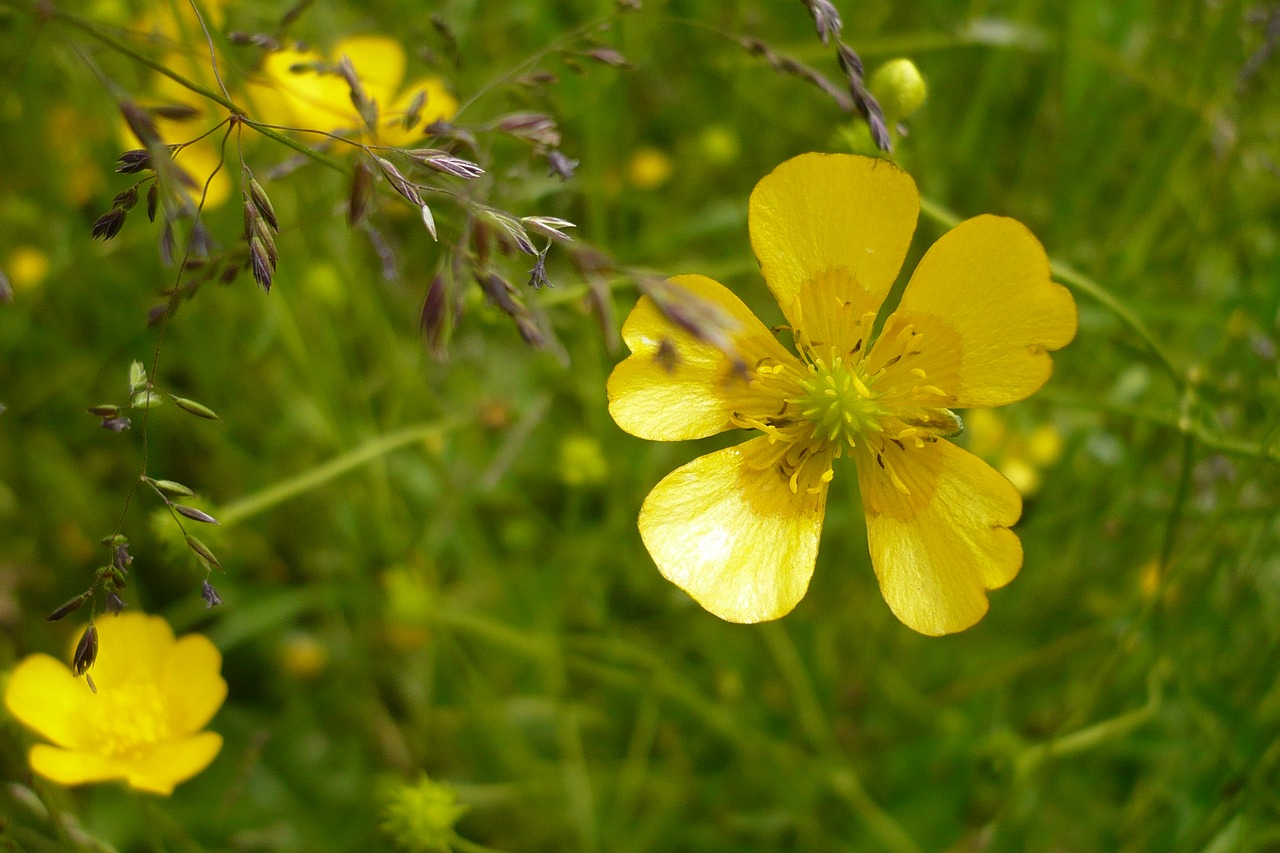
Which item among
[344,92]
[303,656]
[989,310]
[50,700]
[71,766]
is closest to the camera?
[989,310]

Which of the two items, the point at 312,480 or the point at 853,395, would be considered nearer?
the point at 853,395

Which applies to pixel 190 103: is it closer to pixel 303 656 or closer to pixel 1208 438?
pixel 303 656

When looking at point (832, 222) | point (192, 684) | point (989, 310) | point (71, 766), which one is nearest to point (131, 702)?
point (192, 684)

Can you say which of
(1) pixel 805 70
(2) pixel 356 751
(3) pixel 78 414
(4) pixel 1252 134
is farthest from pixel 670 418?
(3) pixel 78 414

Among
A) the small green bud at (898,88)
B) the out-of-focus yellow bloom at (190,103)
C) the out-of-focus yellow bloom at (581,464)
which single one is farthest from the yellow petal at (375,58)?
the small green bud at (898,88)

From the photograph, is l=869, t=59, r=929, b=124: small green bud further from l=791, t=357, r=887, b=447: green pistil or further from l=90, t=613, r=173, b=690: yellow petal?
l=90, t=613, r=173, b=690: yellow petal

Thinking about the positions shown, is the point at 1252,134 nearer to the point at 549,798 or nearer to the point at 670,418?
the point at 670,418

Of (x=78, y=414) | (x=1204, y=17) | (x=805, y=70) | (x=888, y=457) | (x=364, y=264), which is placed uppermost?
(x=805, y=70)
